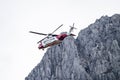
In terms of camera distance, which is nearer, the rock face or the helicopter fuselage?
the helicopter fuselage

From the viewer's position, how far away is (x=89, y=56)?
603 ft

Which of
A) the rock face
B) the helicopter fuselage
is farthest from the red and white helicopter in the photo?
the rock face

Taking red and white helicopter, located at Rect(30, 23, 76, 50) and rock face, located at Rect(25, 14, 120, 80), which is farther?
rock face, located at Rect(25, 14, 120, 80)

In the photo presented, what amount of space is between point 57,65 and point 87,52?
1959 cm

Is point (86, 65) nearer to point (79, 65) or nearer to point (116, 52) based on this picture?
point (79, 65)

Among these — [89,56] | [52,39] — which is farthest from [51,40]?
[89,56]

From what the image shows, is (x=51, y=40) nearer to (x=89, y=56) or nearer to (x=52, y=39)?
(x=52, y=39)

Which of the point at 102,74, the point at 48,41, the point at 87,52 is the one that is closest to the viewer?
the point at 48,41

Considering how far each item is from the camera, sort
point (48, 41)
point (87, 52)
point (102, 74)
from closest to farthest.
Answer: point (48, 41), point (102, 74), point (87, 52)

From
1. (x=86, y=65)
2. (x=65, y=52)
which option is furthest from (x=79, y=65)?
(x=65, y=52)

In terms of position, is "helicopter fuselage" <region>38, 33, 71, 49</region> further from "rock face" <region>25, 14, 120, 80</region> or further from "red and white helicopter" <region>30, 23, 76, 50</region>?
"rock face" <region>25, 14, 120, 80</region>

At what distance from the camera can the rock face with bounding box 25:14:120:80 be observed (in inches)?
6821

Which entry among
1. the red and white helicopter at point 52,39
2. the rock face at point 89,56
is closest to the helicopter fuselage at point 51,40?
the red and white helicopter at point 52,39

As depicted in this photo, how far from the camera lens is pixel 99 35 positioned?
191m
